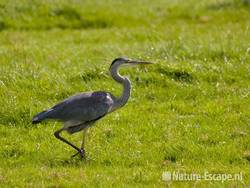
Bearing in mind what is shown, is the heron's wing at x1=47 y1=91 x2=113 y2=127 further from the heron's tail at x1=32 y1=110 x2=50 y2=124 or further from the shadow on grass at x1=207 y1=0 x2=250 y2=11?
the shadow on grass at x1=207 y1=0 x2=250 y2=11

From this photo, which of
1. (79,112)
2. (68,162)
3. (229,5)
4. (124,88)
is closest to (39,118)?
(79,112)

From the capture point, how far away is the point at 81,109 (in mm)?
9602

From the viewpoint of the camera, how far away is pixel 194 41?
16031 millimetres

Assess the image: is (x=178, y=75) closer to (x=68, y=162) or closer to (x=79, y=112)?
(x=79, y=112)

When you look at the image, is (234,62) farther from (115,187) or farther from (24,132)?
(115,187)

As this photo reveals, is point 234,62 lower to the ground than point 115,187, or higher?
higher

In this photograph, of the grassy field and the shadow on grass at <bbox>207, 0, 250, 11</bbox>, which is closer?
the grassy field

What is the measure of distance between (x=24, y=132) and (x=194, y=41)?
645cm

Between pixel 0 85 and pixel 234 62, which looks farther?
pixel 234 62

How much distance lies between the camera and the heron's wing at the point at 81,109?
954 cm

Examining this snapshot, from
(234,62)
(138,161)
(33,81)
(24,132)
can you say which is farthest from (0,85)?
(234,62)

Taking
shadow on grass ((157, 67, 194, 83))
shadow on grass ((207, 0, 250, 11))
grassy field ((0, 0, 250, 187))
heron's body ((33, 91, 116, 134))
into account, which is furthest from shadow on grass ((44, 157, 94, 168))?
shadow on grass ((207, 0, 250, 11))

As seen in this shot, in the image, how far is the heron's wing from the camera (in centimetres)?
954

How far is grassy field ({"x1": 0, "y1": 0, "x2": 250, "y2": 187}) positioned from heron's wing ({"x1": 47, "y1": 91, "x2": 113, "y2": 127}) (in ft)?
1.82
